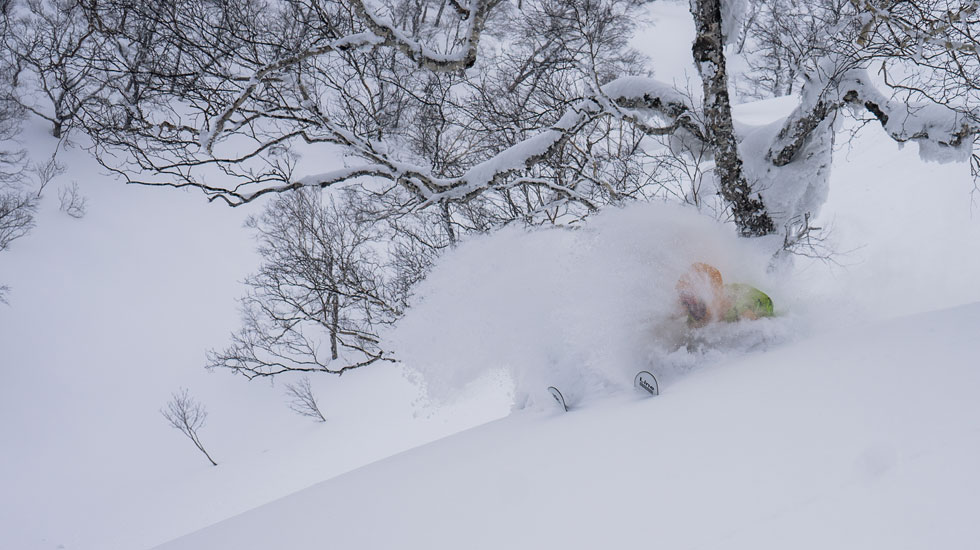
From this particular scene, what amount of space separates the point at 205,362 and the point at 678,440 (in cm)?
1580

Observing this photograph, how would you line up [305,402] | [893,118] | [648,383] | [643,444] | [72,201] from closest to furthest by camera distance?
[643,444] → [648,383] → [893,118] → [305,402] → [72,201]

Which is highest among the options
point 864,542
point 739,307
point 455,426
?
point 739,307

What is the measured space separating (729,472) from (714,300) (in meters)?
2.02

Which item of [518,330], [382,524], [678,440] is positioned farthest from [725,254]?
[382,524]

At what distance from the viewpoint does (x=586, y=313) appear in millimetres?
3633

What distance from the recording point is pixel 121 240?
1695 centimetres

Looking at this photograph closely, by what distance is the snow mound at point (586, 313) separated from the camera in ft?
11.0

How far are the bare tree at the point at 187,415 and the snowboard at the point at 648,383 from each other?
39.7ft

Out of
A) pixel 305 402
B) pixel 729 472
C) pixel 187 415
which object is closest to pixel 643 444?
pixel 729 472

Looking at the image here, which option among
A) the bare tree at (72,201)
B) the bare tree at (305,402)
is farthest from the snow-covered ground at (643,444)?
the bare tree at (72,201)

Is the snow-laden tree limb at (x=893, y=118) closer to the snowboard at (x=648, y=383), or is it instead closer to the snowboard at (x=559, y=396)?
the snowboard at (x=648, y=383)

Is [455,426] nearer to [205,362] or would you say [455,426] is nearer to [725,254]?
[725,254]

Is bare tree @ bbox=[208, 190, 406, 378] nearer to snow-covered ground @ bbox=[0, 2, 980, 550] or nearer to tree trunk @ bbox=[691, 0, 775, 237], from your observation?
snow-covered ground @ bbox=[0, 2, 980, 550]

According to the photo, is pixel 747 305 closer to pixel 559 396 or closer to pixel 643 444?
pixel 559 396
